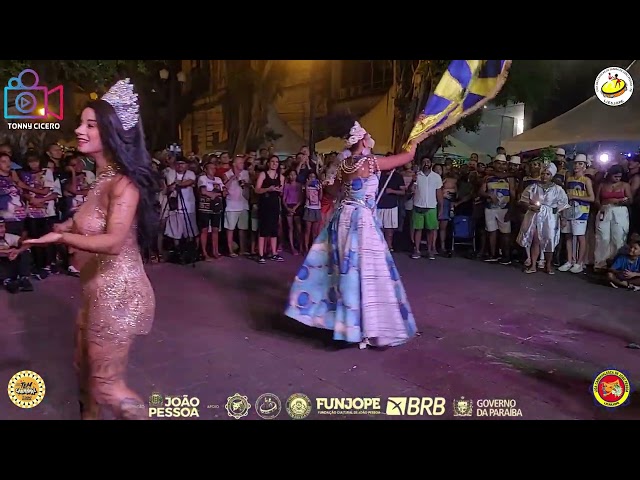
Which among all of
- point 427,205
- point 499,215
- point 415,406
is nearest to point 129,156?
point 415,406

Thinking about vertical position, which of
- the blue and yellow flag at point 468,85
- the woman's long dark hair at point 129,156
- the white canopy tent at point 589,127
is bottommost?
the woman's long dark hair at point 129,156

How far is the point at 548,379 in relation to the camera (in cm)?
353

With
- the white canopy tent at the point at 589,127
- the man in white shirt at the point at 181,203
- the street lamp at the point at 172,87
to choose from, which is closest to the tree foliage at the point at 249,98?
the street lamp at the point at 172,87

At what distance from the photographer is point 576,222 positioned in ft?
17.5

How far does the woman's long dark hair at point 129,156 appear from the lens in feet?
8.25

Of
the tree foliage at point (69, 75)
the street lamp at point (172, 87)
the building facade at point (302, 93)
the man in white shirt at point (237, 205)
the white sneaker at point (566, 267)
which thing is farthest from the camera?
the white sneaker at point (566, 267)

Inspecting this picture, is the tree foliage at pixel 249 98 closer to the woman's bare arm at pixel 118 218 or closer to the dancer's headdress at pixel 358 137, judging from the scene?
the dancer's headdress at pixel 358 137

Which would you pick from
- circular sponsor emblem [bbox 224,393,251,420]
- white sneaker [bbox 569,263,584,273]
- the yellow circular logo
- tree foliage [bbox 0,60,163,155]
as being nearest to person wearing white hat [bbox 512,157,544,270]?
white sneaker [bbox 569,263,584,273]

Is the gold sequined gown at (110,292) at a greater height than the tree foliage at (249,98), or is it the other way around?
the tree foliage at (249,98)

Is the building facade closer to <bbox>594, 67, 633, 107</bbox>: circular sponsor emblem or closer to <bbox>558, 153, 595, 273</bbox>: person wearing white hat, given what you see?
<bbox>594, 67, 633, 107</bbox>: circular sponsor emblem

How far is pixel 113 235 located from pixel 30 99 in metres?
1.29

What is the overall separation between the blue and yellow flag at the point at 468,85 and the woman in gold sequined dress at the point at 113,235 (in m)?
1.80

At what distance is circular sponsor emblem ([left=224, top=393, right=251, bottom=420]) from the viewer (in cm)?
328

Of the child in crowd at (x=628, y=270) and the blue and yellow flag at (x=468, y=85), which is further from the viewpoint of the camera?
the child in crowd at (x=628, y=270)
